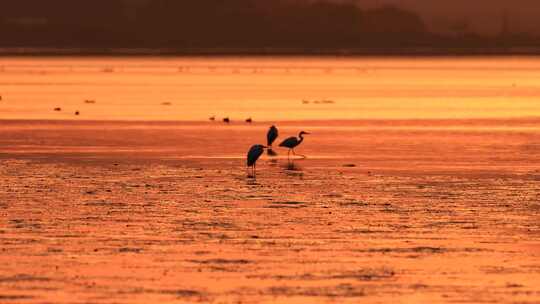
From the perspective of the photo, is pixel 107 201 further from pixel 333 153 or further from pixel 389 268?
pixel 333 153

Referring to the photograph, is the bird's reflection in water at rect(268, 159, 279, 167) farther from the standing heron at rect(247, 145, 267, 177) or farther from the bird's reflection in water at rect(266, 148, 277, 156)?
the standing heron at rect(247, 145, 267, 177)

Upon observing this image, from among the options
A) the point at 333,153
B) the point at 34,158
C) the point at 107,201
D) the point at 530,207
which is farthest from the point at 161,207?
the point at 333,153

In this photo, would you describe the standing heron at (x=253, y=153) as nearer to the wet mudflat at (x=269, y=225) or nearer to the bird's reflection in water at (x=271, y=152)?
the wet mudflat at (x=269, y=225)

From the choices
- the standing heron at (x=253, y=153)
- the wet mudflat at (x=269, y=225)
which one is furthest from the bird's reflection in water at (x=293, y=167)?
the standing heron at (x=253, y=153)

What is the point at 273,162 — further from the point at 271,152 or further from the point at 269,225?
the point at 269,225

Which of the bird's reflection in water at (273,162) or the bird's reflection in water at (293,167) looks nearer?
the bird's reflection in water at (293,167)

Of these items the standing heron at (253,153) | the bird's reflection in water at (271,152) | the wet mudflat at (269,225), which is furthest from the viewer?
the bird's reflection in water at (271,152)

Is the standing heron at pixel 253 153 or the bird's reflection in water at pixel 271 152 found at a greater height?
the bird's reflection in water at pixel 271 152

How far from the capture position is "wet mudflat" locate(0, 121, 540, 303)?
15.2 meters

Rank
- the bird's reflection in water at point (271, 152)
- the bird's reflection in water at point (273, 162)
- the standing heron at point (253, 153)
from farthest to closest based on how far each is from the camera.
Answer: the bird's reflection in water at point (271, 152)
the bird's reflection in water at point (273, 162)
the standing heron at point (253, 153)

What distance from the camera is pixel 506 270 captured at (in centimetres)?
1625

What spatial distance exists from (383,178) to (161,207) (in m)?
6.09

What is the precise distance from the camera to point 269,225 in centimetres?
2003

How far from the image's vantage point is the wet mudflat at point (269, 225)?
50.0 ft
